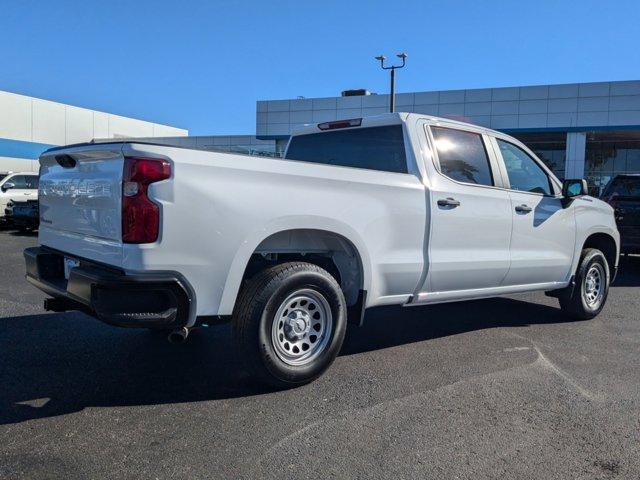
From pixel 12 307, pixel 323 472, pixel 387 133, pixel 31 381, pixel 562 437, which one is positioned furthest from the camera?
pixel 12 307

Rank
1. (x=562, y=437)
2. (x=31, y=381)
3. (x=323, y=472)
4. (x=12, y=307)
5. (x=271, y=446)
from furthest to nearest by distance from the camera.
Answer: (x=12, y=307)
(x=31, y=381)
(x=562, y=437)
(x=271, y=446)
(x=323, y=472)

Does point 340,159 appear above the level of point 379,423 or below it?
above

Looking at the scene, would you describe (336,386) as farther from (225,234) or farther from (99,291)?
(99,291)

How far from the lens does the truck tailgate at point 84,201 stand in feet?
11.6

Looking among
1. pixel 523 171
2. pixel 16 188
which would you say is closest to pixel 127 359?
pixel 523 171

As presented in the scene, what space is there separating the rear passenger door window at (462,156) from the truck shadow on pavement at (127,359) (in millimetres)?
1650

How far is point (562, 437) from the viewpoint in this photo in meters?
3.51

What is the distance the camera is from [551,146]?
2997 cm

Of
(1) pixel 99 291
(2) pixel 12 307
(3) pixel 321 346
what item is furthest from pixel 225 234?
(2) pixel 12 307

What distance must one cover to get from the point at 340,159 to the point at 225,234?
7.37 feet

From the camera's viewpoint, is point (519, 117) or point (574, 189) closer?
point (574, 189)

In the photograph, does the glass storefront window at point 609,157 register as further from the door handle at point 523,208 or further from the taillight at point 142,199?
the taillight at point 142,199

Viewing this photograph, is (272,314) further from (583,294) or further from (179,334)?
(583,294)

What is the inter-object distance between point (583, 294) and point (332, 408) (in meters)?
4.19
